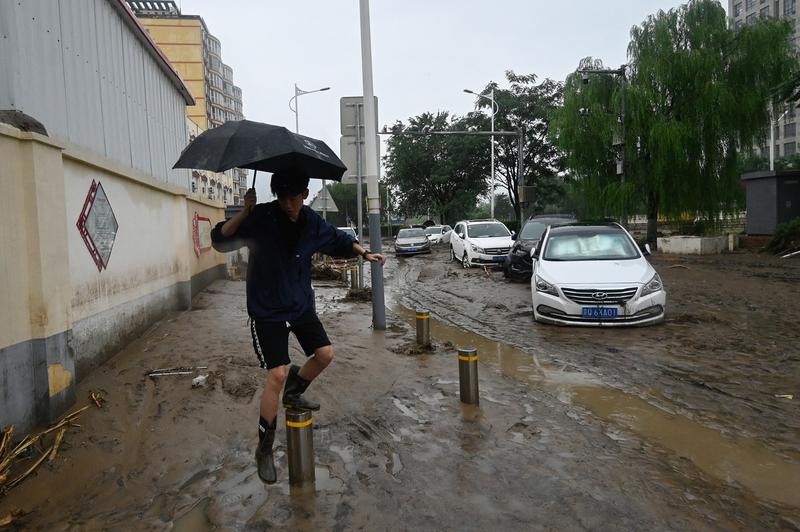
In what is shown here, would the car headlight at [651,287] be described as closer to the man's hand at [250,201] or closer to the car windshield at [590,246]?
the car windshield at [590,246]

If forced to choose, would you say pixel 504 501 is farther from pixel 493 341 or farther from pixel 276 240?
pixel 493 341

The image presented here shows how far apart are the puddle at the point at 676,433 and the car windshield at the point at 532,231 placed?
906 centimetres

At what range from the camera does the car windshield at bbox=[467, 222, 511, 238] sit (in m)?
19.6

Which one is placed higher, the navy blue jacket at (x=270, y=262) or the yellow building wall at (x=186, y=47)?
the yellow building wall at (x=186, y=47)

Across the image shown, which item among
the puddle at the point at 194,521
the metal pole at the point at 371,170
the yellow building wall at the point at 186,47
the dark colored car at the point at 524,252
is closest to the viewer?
the puddle at the point at 194,521

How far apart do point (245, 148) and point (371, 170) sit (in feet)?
16.9

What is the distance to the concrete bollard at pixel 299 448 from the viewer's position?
3.29 metres

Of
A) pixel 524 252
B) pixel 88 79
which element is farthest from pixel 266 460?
pixel 524 252

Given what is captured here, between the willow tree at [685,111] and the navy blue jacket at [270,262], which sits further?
the willow tree at [685,111]

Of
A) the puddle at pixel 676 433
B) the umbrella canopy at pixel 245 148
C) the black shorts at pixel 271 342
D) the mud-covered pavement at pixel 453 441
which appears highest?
the umbrella canopy at pixel 245 148

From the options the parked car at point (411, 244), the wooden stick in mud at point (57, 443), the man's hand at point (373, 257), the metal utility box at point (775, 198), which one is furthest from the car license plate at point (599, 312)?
the parked car at point (411, 244)

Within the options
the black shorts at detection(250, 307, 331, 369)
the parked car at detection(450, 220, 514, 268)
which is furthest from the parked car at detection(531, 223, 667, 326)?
the parked car at detection(450, 220, 514, 268)

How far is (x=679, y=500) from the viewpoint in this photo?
3.16m

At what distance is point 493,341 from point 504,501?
4.89m
